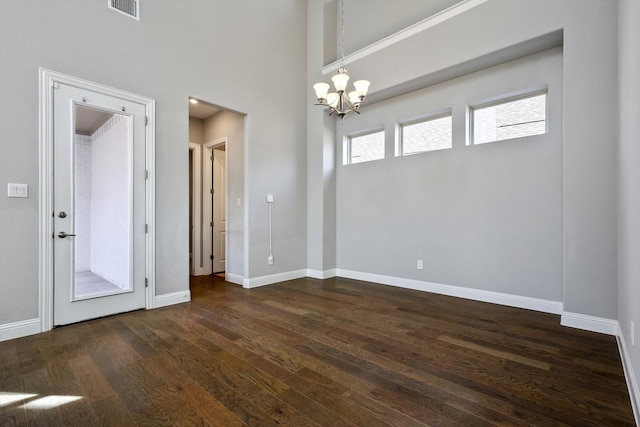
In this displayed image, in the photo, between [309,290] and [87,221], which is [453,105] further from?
[87,221]

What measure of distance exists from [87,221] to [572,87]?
517 centimetres

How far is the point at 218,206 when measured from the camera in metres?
6.08

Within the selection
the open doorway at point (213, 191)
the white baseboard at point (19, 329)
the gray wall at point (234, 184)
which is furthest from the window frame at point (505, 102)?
the white baseboard at point (19, 329)

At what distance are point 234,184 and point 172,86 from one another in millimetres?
1823

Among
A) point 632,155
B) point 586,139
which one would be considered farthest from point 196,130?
point 632,155

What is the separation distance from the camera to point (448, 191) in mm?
4367

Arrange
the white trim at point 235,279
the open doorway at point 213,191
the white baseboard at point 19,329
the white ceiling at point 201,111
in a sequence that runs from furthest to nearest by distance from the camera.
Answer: the open doorway at point 213,191
the white ceiling at point 201,111
the white trim at point 235,279
the white baseboard at point 19,329

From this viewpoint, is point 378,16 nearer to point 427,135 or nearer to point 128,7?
point 427,135

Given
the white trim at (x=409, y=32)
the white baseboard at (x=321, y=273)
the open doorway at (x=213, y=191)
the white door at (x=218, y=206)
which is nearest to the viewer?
the white trim at (x=409, y=32)

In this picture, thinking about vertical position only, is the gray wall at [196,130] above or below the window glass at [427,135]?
above

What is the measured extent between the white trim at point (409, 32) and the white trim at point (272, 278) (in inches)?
140

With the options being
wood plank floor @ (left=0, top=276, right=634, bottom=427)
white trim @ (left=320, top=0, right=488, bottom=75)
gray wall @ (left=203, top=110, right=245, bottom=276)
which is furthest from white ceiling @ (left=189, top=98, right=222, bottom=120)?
wood plank floor @ (left=0, top=276, right=634, bottom=427)

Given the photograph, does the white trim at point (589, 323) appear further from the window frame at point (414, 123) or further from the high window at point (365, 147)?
the high window at point (365, 147)

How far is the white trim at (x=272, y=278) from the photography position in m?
4.84
